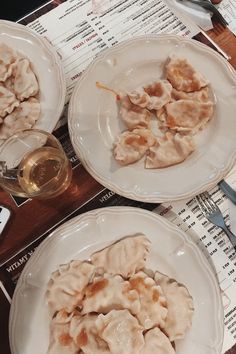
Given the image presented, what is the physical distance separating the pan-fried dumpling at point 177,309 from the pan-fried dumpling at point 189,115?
41 cm

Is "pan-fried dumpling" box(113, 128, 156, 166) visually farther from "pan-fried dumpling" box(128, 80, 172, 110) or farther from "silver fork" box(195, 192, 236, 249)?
"silver fork" box(195, 192, 236, 249)

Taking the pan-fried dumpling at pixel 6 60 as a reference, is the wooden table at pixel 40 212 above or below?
below

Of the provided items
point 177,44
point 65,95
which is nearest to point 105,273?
point 65,95

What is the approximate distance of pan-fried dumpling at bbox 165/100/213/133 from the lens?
1.20 m

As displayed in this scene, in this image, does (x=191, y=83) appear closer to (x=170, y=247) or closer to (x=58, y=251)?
(x=170, y=247)

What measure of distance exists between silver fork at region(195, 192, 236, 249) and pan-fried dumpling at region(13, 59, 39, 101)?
543mm

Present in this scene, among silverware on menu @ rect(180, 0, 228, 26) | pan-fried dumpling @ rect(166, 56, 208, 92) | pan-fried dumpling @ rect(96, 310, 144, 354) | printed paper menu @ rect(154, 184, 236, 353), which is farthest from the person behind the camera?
silverware on menu @ rect(180, 0, 228, 26)

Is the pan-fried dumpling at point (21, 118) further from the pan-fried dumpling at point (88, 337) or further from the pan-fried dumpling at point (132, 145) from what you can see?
the pan-fried dumpling at point (88, 337)

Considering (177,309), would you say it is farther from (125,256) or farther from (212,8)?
(212,8)

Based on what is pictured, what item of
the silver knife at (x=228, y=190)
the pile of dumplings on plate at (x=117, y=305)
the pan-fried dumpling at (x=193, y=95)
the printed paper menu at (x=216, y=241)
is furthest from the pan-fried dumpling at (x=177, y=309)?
the pan-fried dumpling at (x=193, y=95)

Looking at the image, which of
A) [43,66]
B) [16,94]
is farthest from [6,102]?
[43,66]

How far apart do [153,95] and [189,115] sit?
12cm

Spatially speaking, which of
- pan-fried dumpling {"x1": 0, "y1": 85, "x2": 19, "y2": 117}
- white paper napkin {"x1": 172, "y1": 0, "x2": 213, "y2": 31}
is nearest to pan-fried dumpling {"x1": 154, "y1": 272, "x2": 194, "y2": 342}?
pan-fried dumpling {"x1": 0, "y1": 85, "x2": 19, "y2": 117}

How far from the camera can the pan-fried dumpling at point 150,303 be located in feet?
3.42
